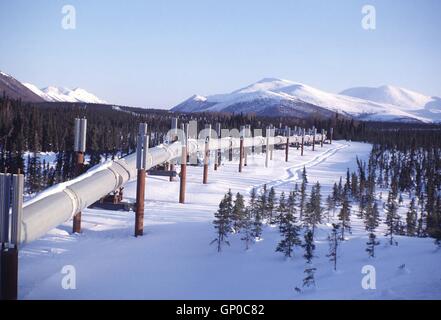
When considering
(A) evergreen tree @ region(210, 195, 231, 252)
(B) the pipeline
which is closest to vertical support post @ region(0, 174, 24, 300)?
(B) the pipeline

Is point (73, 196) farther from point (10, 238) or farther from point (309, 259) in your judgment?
point (309, 259)

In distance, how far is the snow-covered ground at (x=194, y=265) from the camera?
666 cm

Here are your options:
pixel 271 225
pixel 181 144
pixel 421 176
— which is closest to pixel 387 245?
pixel 271 225

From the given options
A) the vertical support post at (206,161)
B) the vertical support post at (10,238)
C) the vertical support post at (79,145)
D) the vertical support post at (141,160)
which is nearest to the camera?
the vertical support post at (10,238)

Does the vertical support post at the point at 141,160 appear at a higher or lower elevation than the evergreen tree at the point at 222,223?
higher

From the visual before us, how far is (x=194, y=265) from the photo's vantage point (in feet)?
27.4

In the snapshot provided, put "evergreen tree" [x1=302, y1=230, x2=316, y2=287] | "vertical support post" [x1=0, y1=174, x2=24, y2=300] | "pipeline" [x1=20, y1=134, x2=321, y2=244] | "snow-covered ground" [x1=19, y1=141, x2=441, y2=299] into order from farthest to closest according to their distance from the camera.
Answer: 1. "evergreen tree" [x1=302, y1=230, x2=316, y2=287]
2. "snow-covered ground" [x1=19, y1=141, x2=441, y2=299]
3. "pipeline" [x1=20, y1=134, x2=321, y2=244]
4. "vertical support post" [x1=0, y1=174, x2=24, y2=300]

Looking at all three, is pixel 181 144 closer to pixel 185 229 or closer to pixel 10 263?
pixel 185 229

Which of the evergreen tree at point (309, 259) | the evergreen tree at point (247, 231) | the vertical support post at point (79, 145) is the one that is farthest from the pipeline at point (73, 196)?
the evergreen tree at point (309, 259)

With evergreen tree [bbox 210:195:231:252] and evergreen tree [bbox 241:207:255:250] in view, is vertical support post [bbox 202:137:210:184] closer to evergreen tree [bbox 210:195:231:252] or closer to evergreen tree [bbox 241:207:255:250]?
evergreen tree [bbox 241:207:255:250]

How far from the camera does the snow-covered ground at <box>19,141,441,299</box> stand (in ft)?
21.9

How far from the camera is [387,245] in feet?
27.9

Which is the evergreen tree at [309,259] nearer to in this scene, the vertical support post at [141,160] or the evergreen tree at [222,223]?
the evergreen tree at [222,223]
